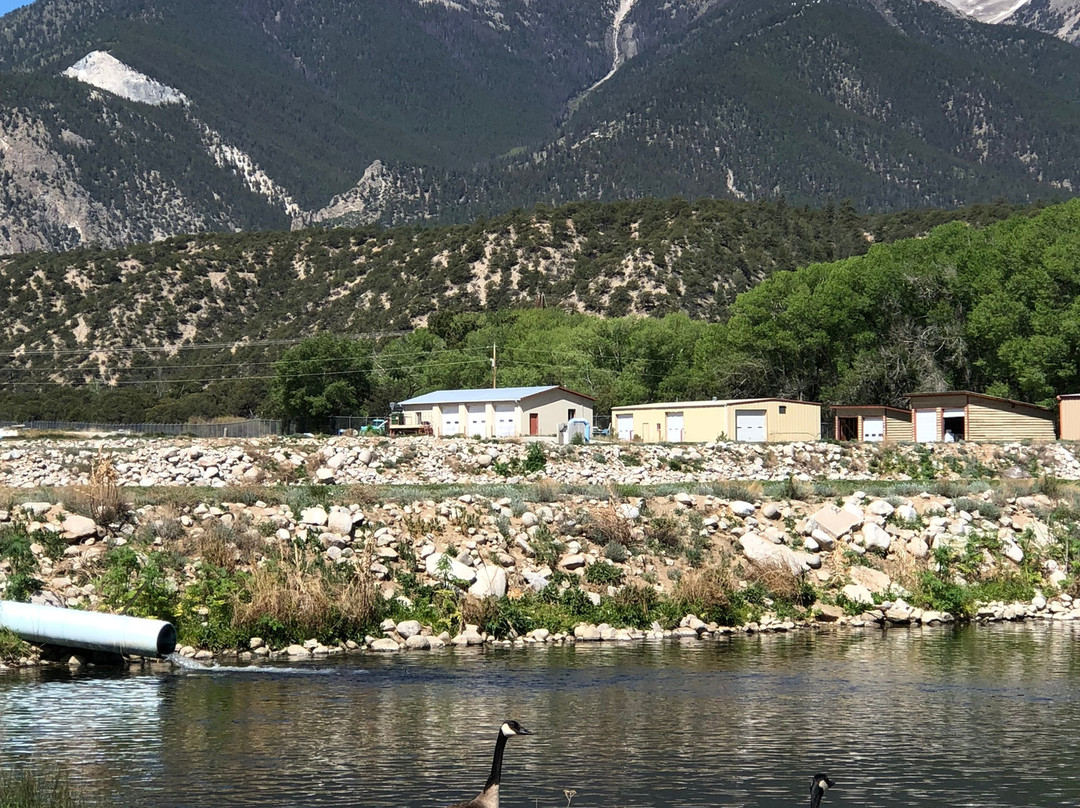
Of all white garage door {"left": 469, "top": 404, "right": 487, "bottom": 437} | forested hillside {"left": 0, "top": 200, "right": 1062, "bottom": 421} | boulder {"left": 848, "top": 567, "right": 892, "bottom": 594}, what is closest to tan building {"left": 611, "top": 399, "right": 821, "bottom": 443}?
white garage door {"left": 469, "top": 404, "right": 487, "bottom": 437}

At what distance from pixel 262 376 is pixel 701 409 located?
239 feet

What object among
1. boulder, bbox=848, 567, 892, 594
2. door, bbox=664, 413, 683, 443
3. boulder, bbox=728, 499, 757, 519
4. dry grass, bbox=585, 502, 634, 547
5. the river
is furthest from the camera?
door, bbox=664, 413, 683, 443

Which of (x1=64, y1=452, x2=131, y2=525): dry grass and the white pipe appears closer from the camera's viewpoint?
the white pipe

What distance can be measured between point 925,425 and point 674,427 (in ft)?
47.5

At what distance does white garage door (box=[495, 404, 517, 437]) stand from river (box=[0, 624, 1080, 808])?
5348 centimetres

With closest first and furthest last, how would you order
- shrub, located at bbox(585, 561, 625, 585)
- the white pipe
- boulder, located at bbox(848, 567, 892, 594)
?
the white pipe, shrub, located at bbox(585, 561, 625, 585), boulder, located at bbox(848, 567, 892, 594)

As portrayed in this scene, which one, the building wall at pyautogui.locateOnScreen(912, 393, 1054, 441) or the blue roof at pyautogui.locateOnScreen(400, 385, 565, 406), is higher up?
the blue roof at pyautogui.locateOnScreen(400, 385, 565, 406)

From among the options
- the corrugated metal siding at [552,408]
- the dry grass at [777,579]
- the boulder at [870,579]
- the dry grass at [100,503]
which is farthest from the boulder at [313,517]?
the corrugated metal siding at [552,408]

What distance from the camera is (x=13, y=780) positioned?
60.3 ft

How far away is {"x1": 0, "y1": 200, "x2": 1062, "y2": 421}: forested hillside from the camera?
90.0 meters

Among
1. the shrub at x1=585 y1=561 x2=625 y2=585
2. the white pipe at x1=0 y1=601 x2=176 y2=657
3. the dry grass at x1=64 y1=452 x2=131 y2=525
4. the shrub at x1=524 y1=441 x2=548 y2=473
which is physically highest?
the shrub at x1=524 y1=441 x2=548 y2=473

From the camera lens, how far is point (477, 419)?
8844cm

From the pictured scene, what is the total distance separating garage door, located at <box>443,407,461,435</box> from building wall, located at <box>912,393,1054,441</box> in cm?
3012

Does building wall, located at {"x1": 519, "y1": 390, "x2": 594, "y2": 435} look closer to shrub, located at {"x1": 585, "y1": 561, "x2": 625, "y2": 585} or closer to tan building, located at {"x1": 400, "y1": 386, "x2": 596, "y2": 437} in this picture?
tan building, located at {"x1": 400, "y1": 386, "x2": 596, "y2": 437}
